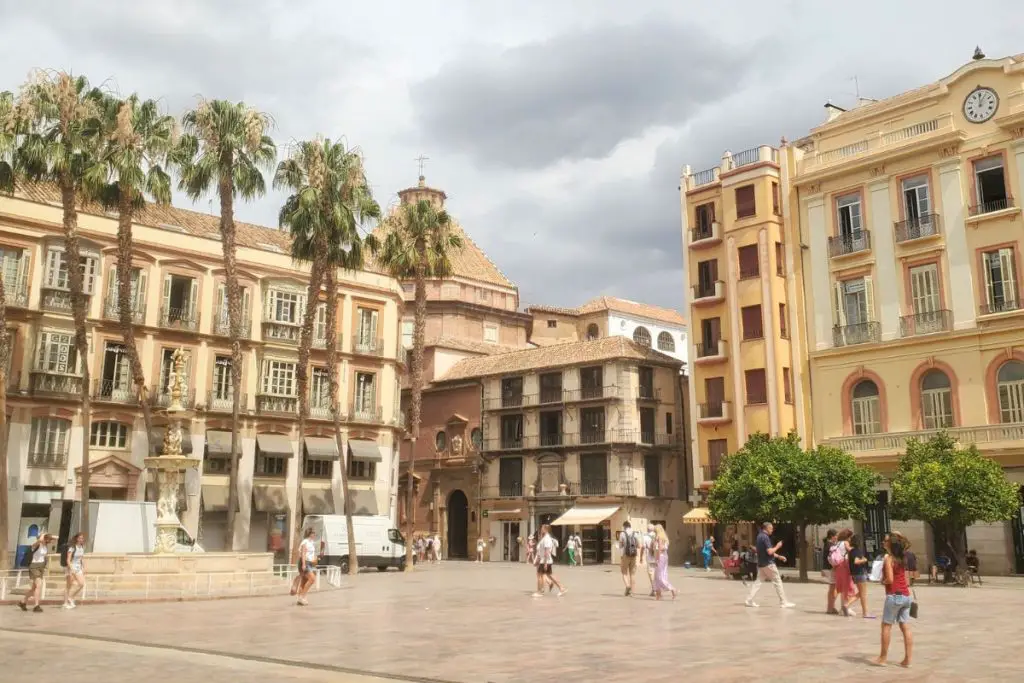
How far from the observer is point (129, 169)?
32.6m

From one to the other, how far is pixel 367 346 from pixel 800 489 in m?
24.6

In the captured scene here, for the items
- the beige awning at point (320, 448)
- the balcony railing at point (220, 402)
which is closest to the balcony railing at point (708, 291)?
the beige awning at point (320, 448)

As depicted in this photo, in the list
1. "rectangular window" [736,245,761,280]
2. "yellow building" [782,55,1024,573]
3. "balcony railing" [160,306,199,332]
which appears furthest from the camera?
"rectangular window" [736,245,761,280]

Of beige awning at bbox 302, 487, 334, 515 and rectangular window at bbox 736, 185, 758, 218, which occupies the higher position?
rectangular window at bbox 736, 185, 758, 218

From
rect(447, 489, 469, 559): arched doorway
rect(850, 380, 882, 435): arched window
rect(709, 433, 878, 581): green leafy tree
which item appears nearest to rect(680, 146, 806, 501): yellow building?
rect(850, 380, 882, 435): arched window

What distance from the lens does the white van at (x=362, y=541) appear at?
37844mm

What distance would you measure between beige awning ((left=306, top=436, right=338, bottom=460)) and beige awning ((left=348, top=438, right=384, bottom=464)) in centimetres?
87

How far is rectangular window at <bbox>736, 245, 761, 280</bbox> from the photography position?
4381 cm

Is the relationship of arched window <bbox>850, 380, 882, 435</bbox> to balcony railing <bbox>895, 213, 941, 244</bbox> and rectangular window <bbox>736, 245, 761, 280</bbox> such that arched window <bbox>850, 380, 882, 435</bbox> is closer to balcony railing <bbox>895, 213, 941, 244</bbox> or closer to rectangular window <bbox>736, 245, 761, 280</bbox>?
balcony railing <bbox>895, 213, 941, 244</bbox>

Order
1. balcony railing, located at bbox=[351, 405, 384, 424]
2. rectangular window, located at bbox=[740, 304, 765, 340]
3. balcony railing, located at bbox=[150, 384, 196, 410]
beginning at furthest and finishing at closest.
Result: balcony railing, located at bbox=[351, 405, 384, 424] → rectangular window, located at bbox=[740, 304, 765, 340] → balcony railing, located at bbox=[150, 384, 196, 410]

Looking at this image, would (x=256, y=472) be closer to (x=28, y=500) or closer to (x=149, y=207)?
(x=28, y=500)

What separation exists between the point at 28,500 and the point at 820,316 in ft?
109

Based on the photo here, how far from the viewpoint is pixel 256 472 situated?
43.3 m

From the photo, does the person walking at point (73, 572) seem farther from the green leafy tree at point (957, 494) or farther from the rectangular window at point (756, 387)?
the rectangular window at point (756, 387)
